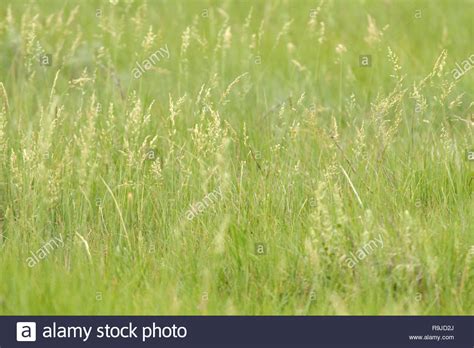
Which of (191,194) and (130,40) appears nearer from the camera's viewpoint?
(191,194)

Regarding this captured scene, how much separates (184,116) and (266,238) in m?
1.41

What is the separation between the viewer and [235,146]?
496 centimetres

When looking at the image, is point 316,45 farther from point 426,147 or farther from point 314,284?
point 314,284

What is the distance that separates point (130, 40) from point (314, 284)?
3.38m

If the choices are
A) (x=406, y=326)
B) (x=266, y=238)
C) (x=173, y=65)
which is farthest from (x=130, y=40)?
(x=406, y=326)

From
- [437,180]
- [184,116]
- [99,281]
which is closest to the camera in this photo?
[99,281]

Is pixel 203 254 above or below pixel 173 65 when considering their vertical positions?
below

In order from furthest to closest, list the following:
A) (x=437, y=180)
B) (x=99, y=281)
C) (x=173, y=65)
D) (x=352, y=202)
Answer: (x=173, y=65), (x=437, y=180), (x=352, y=202), (x=99, y=281)

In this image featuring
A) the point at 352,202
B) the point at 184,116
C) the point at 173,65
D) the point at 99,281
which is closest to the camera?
the point at 99,281

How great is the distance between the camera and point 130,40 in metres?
6.78

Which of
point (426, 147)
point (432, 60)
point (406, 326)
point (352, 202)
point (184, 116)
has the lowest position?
point (406, 326)

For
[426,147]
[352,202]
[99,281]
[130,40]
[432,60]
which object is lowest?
[99,281]

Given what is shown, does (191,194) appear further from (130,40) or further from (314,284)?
(130,40)

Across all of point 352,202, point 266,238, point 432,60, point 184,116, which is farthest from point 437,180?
point 432,60
